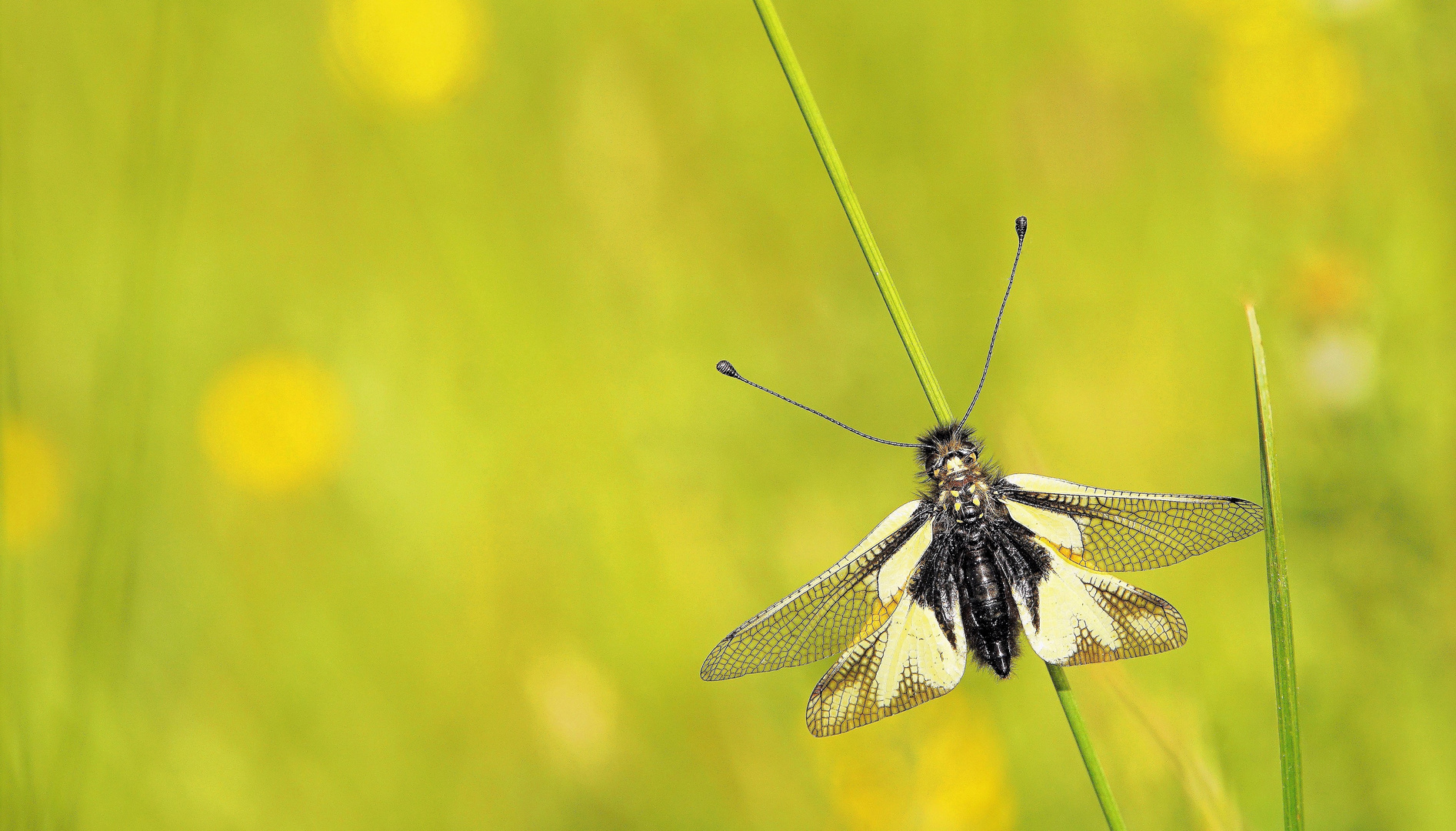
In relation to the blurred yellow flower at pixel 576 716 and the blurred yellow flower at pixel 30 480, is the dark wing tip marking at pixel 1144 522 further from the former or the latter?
the blurred yellow flower at pixel 30 480

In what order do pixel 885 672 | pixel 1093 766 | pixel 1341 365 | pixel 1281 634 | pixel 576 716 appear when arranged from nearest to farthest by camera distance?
pixel 1281 634 < pixel 1093 766 < pixel 885 672 < pixel 1341 365 < pixel 576 716

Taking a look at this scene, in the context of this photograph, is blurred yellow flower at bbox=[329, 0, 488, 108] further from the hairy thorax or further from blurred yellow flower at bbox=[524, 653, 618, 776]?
the hairy thorax

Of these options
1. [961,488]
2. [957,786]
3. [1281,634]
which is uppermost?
[961,488]

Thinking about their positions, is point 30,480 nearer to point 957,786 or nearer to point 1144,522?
point 957,786

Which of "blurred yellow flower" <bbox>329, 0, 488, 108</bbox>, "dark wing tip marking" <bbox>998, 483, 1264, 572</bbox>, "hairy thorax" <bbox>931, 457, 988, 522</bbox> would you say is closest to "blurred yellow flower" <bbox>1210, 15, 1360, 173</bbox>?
"dark wing tip marking" <bbox>998, 483, 1264, 572</bbox>

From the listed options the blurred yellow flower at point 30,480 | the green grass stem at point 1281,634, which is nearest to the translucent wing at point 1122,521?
the green grass stem at point 1281,634

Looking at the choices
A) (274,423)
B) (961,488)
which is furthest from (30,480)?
(961,488)
